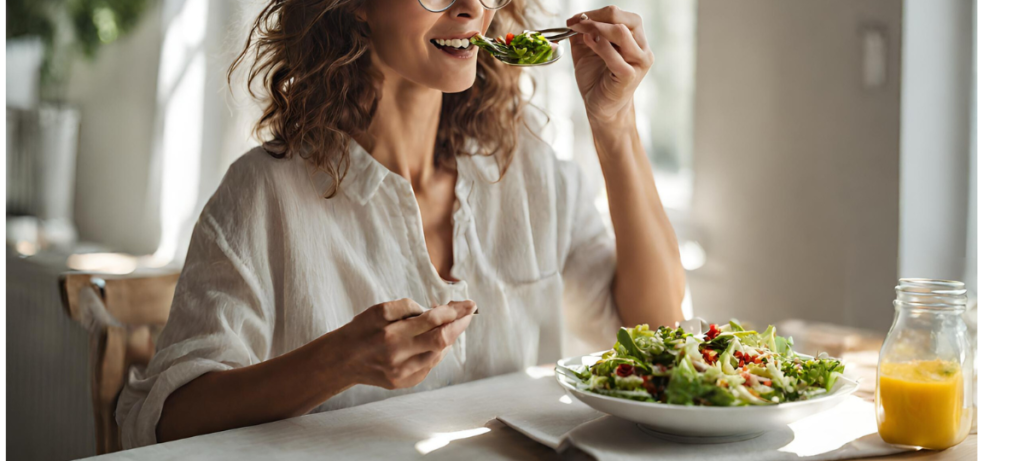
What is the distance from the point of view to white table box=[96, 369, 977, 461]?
83 cm

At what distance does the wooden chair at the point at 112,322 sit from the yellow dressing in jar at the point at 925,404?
1204mm

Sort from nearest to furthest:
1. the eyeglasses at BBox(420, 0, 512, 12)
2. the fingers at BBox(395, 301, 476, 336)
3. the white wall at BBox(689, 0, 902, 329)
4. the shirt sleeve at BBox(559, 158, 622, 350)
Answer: the fingers at BBox(395, 301, 476, 336), the eyeglasses at BBox(420, 0, 512, 12), the shirt sleeve at BBox(559, 158, 622, 350), the white wall at BBox(689, 0, 902, 329)

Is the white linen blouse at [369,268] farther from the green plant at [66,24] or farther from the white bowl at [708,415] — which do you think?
the green plant at [66,24]

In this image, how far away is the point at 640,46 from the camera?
1.22m

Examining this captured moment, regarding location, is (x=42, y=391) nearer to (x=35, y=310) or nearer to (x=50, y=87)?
(x=35, y=310)

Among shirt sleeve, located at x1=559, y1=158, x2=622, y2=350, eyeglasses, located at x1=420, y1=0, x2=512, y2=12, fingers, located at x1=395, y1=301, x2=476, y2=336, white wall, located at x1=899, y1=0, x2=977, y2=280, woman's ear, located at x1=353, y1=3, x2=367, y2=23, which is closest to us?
fingers, located at x1=395, y1=301, x2=476, y2=336

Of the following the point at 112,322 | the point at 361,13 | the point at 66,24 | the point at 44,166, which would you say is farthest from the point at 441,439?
the point at 66,24

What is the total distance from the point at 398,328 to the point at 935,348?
0.59 meters

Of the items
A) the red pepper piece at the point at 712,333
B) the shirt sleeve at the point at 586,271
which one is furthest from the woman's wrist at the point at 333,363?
the shirt sleeve at the point at 586,271

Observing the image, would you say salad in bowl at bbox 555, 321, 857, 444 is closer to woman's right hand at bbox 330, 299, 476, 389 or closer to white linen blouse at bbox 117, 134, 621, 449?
woman's right hand at bbox 330, 299, 476, 389

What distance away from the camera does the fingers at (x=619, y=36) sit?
3.84 ft

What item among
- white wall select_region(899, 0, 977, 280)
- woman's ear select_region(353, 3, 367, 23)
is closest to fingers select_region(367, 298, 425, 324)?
woman's ear select_region(353, 3, 367, 23)

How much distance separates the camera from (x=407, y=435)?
90 centimetres

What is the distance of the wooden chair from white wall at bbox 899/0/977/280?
1867mm
